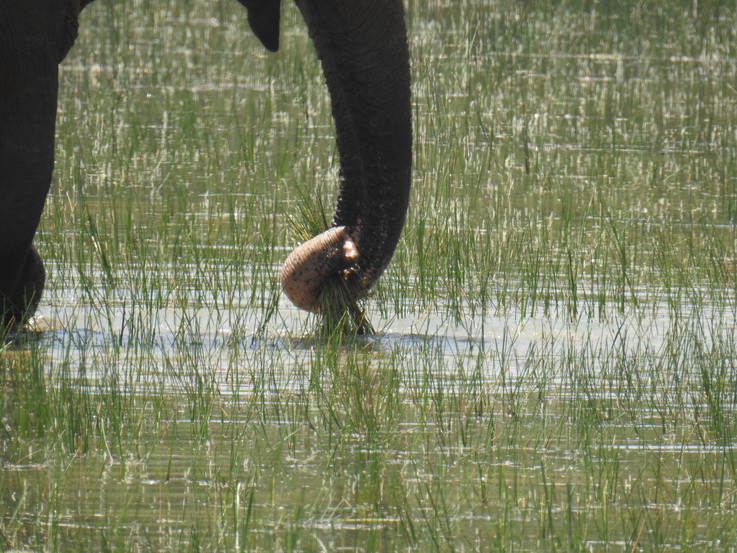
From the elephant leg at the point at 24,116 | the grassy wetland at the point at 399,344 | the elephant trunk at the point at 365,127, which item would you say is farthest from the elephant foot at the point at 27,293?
the elephant trunk at the point at 365,127

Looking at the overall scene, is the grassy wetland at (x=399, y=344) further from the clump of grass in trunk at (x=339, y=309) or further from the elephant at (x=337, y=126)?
the elephant at (x=337, y=126)

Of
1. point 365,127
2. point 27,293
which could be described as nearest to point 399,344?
point 365,127

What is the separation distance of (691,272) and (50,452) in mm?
3451

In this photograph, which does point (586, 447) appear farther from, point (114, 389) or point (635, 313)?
point (635, 313)

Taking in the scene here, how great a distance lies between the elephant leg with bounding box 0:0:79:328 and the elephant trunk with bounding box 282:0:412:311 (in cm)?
86

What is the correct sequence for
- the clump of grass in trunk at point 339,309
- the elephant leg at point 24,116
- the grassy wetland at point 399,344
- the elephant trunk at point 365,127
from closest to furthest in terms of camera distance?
the grassy wetland at point 399,344 < the elephant leg at point 24,116 < the elephant trunk at point 365,127 < the clump of grass in trunk at point 339,309

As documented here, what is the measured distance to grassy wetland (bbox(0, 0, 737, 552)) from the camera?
399 centimetres

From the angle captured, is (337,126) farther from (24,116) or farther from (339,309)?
(24,116)

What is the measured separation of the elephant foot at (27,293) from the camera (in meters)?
5.70

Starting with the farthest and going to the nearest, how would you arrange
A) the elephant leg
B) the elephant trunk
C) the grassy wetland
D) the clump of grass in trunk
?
the clump of grass in trunk, the elephant trunk, the elephant leg, the grassy wetland

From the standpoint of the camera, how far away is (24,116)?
5.36 m

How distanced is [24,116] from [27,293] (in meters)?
0.74

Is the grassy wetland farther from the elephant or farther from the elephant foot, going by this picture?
the elephant

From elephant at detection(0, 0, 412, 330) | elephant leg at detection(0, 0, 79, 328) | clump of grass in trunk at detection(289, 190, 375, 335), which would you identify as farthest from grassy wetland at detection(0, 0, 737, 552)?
elephant leg at detection(0, 0, 79, 328)
